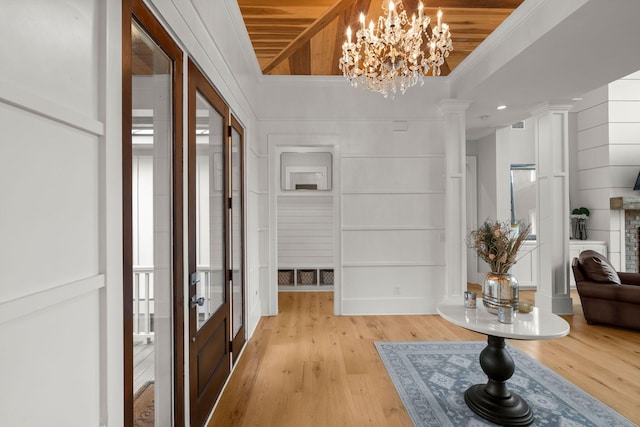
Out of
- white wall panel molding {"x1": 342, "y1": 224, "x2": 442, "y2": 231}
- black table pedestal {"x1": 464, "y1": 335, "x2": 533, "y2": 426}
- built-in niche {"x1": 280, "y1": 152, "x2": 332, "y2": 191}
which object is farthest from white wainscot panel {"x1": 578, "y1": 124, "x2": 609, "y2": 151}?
black table pedestal {"x1": 464, "y1": 335, "x2": 533, "y2": 426}

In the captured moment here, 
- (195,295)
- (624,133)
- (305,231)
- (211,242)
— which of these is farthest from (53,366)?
(624,133)

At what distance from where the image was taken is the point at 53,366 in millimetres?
814

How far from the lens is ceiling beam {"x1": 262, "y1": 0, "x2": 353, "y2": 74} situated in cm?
268

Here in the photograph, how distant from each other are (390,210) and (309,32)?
227 centimetres

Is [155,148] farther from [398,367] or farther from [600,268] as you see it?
[600,268]

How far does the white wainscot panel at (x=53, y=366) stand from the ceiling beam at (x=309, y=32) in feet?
8.89

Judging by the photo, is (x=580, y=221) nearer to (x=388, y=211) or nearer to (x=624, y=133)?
(x=624, y=133)

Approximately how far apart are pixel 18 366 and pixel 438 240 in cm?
417

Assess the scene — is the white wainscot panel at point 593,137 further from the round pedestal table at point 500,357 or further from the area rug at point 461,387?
the round pedestal table at point 500,357

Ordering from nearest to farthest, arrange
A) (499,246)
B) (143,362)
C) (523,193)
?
(143,362) < (499,246) < (523,193)

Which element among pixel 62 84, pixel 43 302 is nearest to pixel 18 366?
pixel 43 302

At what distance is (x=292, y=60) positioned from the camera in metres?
3.67

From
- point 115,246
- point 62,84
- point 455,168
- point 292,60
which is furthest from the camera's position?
point 455,168

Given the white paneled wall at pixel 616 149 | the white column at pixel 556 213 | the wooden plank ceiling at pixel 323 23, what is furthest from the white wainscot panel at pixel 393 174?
the white paneled wall at pixel 616 149
